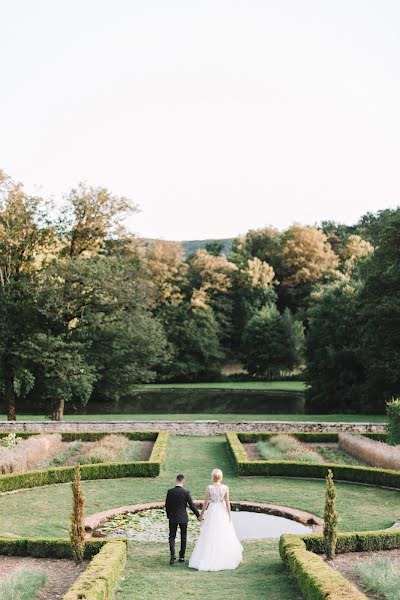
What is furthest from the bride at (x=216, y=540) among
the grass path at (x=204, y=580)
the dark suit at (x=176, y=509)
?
the dark suit at (x=176, y=509)

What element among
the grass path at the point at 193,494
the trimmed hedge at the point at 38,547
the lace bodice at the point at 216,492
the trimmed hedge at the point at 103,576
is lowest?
the grass path at the point at 193,494

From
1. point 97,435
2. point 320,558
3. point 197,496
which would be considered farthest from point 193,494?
point 97,435

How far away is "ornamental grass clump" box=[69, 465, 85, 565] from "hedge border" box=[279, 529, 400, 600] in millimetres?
3286

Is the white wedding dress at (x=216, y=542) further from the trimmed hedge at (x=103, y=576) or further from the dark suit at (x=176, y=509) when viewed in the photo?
the trimmed hedge at (x=103, y=576)

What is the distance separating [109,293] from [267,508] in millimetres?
19895

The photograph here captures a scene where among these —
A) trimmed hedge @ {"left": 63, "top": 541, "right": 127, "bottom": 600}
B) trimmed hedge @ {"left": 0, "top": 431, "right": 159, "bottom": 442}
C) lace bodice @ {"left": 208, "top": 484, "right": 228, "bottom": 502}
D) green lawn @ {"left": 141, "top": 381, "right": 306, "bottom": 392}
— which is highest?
lace bodice @ {"left": 208, "top": 484, "right": 228, "bottom": 502}

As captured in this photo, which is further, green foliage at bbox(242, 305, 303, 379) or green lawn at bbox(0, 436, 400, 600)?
green foliage at bbox(242, 305, 303, 379)

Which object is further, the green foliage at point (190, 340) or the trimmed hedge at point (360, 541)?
the green foliage at point (190, 340)

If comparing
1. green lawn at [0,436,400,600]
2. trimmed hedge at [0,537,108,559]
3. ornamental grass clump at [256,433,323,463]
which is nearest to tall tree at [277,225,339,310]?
ornamental grass clump at [256,433,323,463]

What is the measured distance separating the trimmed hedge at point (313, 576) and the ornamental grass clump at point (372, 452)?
32.8 ft

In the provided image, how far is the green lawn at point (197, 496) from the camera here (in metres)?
10.1

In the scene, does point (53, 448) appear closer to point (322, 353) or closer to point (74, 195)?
point (74, 195)

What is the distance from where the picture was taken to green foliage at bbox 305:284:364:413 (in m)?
44.9

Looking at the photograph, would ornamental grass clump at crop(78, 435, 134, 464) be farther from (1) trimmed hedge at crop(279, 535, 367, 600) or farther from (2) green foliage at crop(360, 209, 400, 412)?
(2) green foliage at crop(360, 209, 400, 412)
